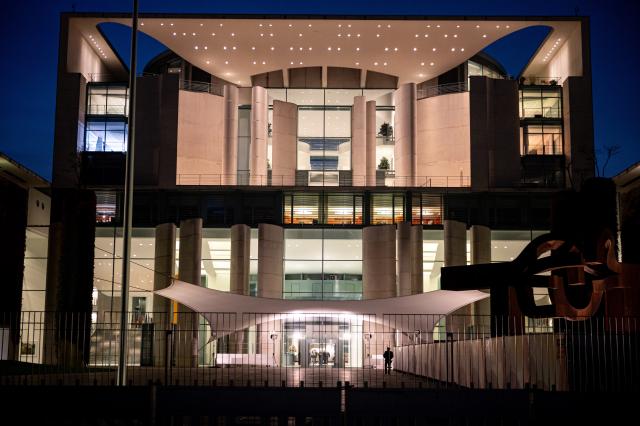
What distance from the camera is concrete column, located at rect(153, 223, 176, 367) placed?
4225 centimetres

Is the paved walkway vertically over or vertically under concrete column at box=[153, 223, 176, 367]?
under

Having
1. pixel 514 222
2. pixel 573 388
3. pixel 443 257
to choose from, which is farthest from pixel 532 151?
pixel 573 388

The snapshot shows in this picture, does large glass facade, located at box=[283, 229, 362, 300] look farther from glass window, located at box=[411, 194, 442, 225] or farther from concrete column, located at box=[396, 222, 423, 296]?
glass window, located at box=[411, 194, 442, 225]

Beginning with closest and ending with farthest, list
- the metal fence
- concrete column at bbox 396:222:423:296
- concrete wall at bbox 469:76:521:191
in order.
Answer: concrete column at bbox 396:222:423:296 → concrete wall at bbox 469:76:521:191 → the metal fence

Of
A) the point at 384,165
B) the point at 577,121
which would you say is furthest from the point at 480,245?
the point at 577,121

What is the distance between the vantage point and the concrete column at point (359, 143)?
49.7m

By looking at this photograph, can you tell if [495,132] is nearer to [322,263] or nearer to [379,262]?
[379,262]

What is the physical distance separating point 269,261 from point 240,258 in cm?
161

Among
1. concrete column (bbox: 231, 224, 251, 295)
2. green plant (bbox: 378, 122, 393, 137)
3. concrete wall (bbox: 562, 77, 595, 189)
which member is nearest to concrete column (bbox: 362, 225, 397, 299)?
concrete column (bbox: 231, 224, 251, 295)

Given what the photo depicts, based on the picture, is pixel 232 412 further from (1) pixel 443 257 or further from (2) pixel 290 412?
(1) pixel 443 257

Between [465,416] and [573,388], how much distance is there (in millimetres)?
3631

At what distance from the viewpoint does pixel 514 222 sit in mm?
45031

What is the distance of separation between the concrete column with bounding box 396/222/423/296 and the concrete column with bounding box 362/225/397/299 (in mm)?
384

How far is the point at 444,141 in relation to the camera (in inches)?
1930
